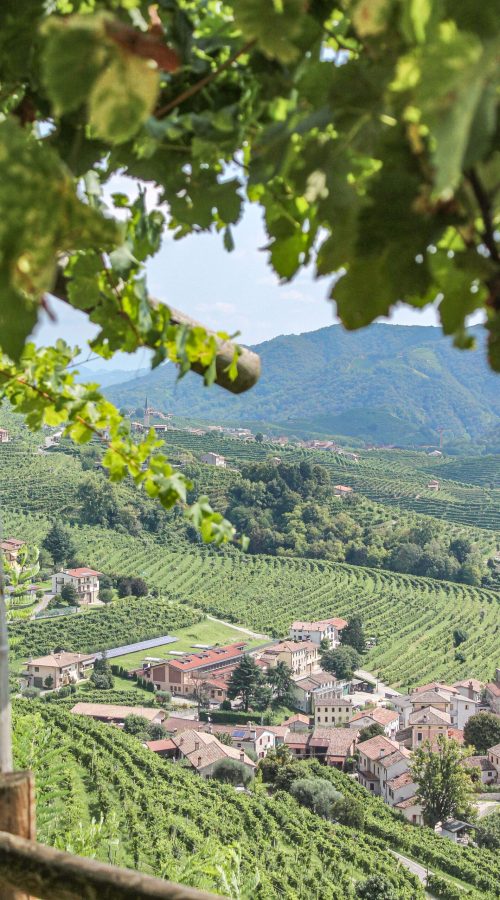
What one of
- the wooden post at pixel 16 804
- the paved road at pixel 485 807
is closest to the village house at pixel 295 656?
the paved road at pixel 485 807

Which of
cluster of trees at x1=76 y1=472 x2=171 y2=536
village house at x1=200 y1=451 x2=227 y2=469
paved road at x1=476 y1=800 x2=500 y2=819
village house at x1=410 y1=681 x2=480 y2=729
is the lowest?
paved road at x1=476 y1=800 x2=500 y2=819

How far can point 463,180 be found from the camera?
0.97ft

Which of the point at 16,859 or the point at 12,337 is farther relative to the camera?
the point at 16,859

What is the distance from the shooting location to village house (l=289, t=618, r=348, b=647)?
2623 cm

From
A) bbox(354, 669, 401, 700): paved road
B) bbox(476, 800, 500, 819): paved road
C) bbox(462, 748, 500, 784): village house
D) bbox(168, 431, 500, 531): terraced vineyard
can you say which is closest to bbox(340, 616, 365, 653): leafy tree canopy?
bbox(354, 669, 401, 700): paved road

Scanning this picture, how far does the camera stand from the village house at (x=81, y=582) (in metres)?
26.1

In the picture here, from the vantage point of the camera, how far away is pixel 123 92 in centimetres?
30

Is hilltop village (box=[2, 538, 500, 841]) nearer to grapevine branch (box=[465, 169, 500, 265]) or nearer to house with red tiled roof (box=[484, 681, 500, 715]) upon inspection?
house with red tiled roof (box=[484, 681, 500, 715])

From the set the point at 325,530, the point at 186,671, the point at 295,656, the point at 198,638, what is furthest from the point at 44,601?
the point at 325,530

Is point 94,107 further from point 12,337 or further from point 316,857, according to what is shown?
point 316,857

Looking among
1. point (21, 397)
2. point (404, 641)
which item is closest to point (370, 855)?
point (404, 641)

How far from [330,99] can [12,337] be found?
0.18m

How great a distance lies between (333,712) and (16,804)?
23557mm

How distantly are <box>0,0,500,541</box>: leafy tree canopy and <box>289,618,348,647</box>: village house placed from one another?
26310 mm
